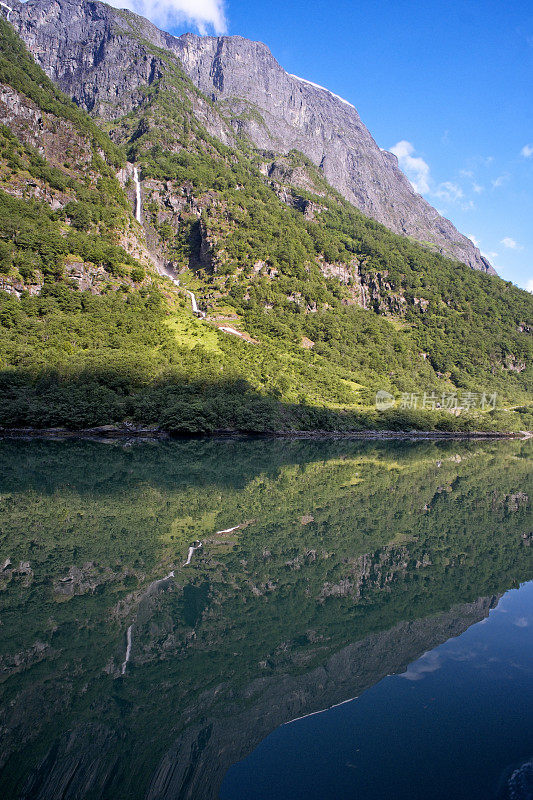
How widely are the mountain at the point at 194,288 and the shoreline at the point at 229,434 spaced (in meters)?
1.00

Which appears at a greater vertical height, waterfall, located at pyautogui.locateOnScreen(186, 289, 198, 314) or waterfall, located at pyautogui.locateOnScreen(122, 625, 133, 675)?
waterfall, located at pyautogui.locateOnScreen(186, 289, 198, 314)

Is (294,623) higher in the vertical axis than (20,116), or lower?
lower

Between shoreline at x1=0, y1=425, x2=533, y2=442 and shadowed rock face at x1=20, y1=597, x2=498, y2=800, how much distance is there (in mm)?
37634

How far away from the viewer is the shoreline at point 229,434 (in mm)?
40350

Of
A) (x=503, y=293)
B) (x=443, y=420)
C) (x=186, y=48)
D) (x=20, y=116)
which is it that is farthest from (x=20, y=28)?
(x=443, y=420)

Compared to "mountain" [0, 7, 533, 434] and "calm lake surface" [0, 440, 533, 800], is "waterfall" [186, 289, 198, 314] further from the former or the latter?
"calm lake surface" [0, 440, 533, 800]

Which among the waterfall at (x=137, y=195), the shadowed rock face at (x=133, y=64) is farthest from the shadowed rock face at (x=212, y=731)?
the shadowed rock face at (x=133, y=64)

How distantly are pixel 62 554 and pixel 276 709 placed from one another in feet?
25.6

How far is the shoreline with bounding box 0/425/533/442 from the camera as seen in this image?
4035 centimetres

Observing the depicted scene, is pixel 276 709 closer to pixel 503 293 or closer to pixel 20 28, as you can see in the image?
pixel 503 293

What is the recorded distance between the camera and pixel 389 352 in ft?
325
